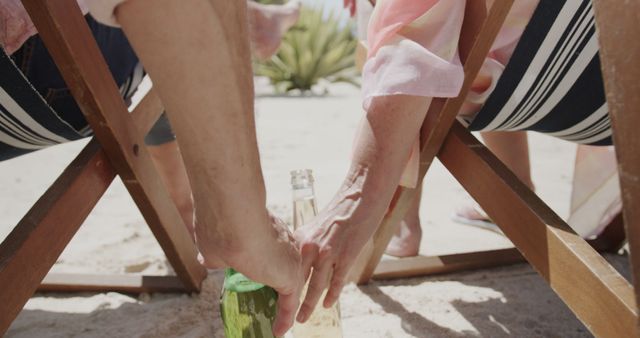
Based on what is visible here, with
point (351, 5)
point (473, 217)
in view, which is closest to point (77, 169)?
point (351, 5)

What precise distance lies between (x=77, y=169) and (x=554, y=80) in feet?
2.71

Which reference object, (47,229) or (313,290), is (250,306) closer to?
(313,290)

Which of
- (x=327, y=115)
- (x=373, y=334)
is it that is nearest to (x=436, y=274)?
(x=373, y=334)

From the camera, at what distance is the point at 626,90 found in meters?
0.56

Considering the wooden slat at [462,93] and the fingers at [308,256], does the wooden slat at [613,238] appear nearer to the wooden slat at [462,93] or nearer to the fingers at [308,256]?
the wooden slat at [462,93]

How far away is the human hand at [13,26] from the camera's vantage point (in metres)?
0.89

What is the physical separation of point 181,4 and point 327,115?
399 cm

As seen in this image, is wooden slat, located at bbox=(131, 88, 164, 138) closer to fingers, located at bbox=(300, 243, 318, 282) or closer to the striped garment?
the striped garment

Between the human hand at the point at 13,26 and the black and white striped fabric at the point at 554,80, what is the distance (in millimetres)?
812

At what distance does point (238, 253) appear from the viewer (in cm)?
68

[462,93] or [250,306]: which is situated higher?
[462,93]

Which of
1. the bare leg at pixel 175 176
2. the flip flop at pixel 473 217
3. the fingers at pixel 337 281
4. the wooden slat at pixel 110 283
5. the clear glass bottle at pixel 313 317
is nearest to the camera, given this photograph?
the fingers at pixel 337 281

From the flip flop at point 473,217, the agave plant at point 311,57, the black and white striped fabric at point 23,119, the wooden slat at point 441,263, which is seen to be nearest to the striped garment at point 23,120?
the black and white striped fabric at point 23,119

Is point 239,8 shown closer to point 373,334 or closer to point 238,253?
point 238,253
